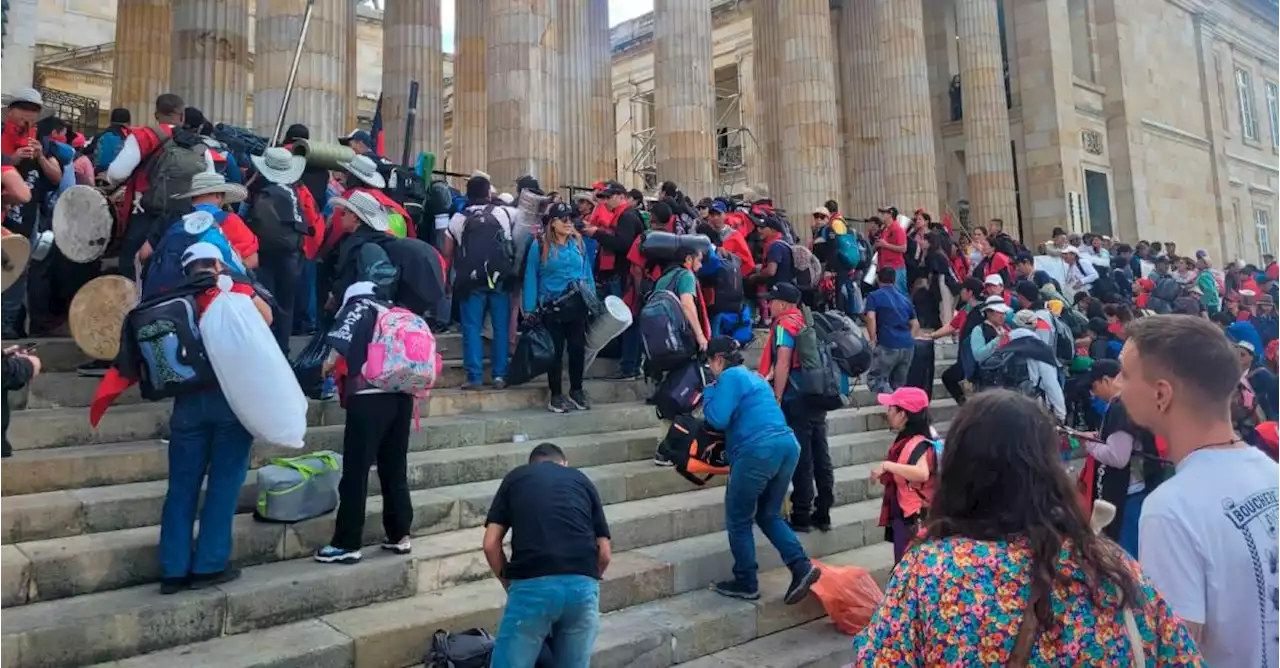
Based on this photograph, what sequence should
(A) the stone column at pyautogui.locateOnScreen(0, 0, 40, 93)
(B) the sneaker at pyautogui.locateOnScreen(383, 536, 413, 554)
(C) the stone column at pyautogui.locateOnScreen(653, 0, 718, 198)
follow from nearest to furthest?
(B) the sneaker at pyautogui.locateOnScreen(383, 536, 413, 554) → (A) the stone column at pyautogui.locateOnScreen(0, 0, 40, 93) → (C) the stone column at pyautogui.locateOnScreen(653, 0, 718, 198)

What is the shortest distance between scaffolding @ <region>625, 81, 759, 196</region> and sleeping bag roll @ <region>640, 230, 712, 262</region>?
17.9 metres

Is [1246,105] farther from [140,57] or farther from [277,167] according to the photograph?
[277,167]

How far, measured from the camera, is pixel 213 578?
407 centimetres

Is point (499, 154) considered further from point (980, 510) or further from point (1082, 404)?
point (980, 510)

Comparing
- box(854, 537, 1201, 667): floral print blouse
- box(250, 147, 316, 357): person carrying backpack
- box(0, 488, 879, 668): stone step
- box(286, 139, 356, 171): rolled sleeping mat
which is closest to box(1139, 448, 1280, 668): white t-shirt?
box(854, 537, 1201, 667): floral print blouse

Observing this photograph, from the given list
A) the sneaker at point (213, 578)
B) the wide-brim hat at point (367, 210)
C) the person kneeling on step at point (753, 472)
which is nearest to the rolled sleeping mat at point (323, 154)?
the wide-brim hat at point (367, 210)

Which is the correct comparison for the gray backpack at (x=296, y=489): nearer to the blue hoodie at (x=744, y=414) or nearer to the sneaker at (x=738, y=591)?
the blue hoodie at (x=744, y=414)

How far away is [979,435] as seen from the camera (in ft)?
6.02

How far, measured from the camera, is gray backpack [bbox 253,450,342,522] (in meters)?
4.57

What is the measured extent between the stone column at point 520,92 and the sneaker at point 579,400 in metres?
6.52

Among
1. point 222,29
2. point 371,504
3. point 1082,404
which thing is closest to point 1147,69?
point 1082,404

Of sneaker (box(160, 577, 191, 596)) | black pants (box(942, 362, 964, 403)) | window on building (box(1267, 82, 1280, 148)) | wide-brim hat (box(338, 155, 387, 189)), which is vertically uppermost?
window on building (box(1267, 82, 1280, 148))

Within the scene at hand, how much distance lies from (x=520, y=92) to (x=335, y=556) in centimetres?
1016

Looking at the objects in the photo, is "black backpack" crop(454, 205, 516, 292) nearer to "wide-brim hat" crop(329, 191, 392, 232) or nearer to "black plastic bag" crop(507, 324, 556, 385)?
"black plastic bag" crop(507, 324, 556, 385)
